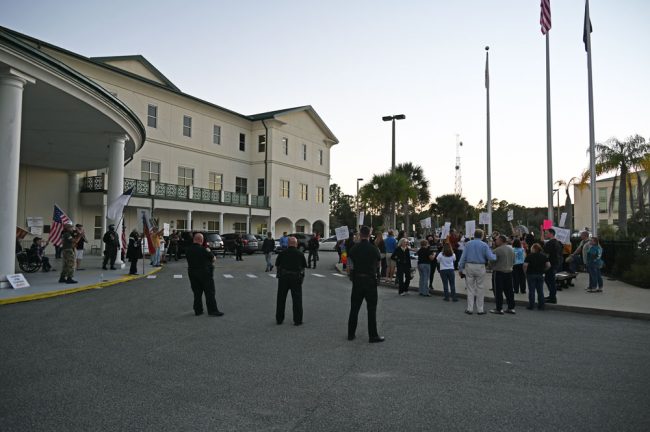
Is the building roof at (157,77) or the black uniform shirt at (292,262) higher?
the building roof at (157,77)

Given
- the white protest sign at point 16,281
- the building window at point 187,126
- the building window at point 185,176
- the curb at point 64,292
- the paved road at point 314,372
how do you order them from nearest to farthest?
1. the paved road at point 314,372
2. the curb at point 64,292
3. the white protest sign at point 16,281
4. the building window at point 185,176
5. the building window at point 187,126

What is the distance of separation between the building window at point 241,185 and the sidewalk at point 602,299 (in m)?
30.4

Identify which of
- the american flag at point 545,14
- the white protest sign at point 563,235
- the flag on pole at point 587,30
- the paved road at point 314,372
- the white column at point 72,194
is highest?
the american flag at point 545,14

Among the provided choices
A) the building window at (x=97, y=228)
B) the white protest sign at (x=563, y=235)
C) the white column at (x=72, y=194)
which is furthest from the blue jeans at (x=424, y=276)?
the building window at (x=97, y=228)

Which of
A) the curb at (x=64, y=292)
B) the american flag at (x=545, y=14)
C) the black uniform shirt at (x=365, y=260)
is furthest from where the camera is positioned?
the american flag at (x=545, y=14)

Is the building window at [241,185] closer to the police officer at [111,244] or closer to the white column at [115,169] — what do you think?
the white column at [115,169]

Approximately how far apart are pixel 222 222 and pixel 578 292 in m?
31.4

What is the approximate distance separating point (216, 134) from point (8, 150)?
31.3 m

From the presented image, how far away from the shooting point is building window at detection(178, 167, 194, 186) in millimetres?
39022

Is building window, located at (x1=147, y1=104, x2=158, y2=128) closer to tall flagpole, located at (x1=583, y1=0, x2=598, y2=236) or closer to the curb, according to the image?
the curb

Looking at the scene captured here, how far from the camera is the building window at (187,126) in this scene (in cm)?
3953

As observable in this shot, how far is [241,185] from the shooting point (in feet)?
149

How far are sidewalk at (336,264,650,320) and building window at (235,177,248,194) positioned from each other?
30446 millimetres

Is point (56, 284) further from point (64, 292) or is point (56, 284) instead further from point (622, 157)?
point (622, 157)
